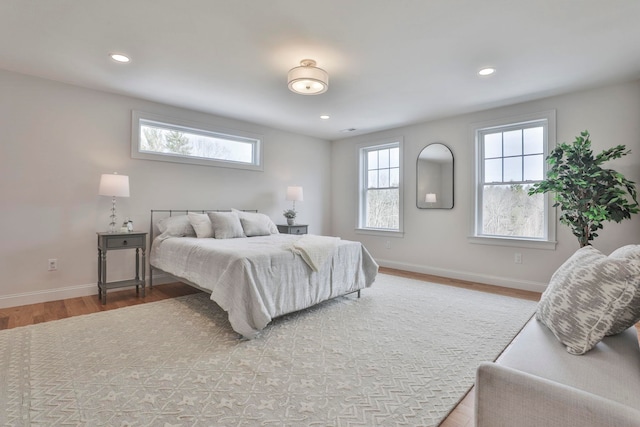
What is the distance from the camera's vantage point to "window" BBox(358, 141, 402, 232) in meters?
5.56

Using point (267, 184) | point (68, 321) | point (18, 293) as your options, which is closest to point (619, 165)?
point (267, 184)

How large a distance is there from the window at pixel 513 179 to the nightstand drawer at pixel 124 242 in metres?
4.45

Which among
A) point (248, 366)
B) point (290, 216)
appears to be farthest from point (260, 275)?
point (290, 216)

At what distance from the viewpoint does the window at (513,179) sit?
13.2 ft

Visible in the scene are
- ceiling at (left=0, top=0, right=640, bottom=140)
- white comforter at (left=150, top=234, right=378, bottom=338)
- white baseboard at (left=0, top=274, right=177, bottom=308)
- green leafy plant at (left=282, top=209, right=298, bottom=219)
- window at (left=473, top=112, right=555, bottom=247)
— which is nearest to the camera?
ceiling at (left=0, top=0, right=640, bottom=140)

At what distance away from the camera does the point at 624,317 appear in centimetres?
122

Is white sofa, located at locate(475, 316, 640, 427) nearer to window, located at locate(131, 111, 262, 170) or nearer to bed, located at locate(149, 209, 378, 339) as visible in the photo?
bed, located at locate(149, 209, 378, 339)

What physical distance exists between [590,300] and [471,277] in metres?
3.62

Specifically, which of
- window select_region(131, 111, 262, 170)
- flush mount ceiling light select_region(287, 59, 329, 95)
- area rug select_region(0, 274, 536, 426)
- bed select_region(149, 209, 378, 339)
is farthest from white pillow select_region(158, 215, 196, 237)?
flush mount ceiling light select_region(287, 59, 329, 95)

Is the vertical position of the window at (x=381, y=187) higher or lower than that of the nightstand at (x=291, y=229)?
higher

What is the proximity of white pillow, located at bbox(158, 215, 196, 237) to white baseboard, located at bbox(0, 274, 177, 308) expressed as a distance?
40.4 inches

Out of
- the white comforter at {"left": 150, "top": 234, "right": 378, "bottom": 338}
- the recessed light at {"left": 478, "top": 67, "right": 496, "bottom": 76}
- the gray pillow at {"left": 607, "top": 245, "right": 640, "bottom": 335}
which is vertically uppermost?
the recessed light at {"left": 478, "top": 67, "right": 496, "bottom": 76}

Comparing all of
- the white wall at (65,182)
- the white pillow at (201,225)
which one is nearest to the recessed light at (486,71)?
the white pillow at (201,225)

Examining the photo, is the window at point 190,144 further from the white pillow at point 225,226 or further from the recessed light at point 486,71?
the recessed light at point 486,71
